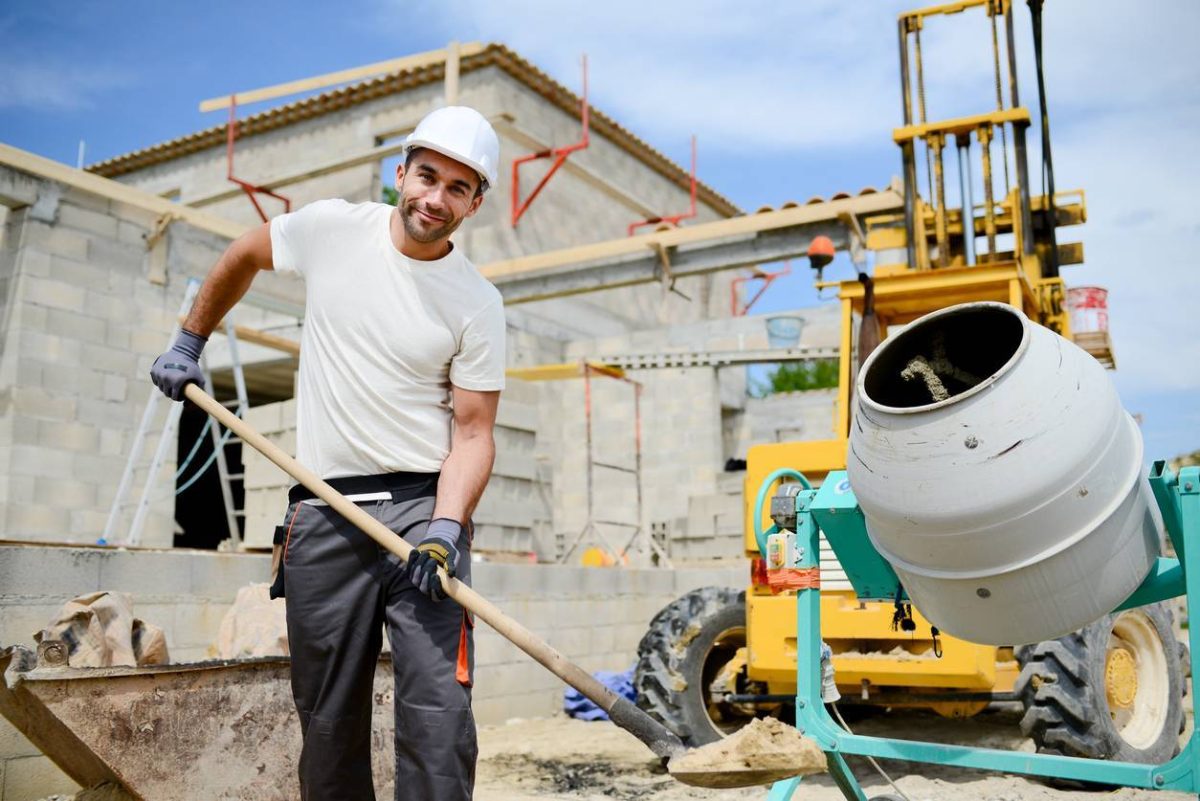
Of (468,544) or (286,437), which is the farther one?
(286,437)

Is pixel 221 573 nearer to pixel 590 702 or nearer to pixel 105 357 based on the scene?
pixel 590 702

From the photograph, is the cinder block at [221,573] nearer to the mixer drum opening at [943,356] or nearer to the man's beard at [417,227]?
the man's beard at [417,227]

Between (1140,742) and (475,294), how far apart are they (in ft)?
11.4

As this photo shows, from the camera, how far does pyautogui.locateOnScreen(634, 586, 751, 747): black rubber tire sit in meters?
4.77

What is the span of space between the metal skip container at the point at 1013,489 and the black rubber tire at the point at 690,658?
2.48 meters

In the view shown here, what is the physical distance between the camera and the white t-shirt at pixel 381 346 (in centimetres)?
236

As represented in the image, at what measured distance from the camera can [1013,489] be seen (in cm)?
221

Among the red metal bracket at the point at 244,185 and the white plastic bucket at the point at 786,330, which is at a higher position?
the red metal bracket at the point at 244,185

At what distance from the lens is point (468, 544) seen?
2418 mm

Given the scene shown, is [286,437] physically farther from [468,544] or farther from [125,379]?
[468,544]

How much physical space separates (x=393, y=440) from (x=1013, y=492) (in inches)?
52.6

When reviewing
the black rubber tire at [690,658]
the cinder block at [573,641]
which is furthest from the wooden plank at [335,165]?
the black rubber tire at [690,658]

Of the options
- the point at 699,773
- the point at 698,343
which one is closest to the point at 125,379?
the point at 699,773

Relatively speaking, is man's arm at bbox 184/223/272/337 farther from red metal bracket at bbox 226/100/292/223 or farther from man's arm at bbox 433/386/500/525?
red metal bracket at bbox 226/100/292/223
